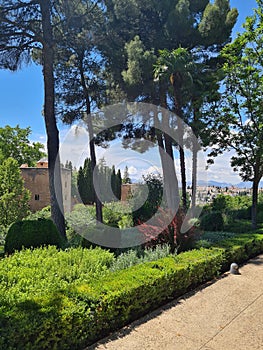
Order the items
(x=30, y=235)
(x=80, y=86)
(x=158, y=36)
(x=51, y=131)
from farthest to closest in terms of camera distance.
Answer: (x=80, y=86)
(x=158, y=36)
(x=51, y=131)
(x=30, y=235)

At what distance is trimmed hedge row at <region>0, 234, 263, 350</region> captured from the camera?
83.7 inches

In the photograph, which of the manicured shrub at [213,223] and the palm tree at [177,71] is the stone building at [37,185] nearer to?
the palm tree at [177,71]

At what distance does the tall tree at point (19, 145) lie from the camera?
22172mm

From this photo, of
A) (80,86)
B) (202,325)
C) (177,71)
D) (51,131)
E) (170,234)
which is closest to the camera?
(202,325)

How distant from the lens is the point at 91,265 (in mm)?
4027

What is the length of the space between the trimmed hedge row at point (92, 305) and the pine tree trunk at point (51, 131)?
16.1ft

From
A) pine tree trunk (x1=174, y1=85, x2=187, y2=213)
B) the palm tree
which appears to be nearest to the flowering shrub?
the palm tree

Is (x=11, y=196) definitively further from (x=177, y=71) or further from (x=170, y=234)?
(x=170, y=234)

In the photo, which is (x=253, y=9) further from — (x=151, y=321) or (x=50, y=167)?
(x=151, y=321)

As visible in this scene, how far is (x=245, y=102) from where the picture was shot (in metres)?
8.41

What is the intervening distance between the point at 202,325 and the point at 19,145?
22.6m

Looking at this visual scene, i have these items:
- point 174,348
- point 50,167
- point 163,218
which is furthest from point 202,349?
point 50,167

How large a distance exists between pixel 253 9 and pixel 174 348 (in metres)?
9.67

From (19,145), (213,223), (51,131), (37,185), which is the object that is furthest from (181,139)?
(19,145)
